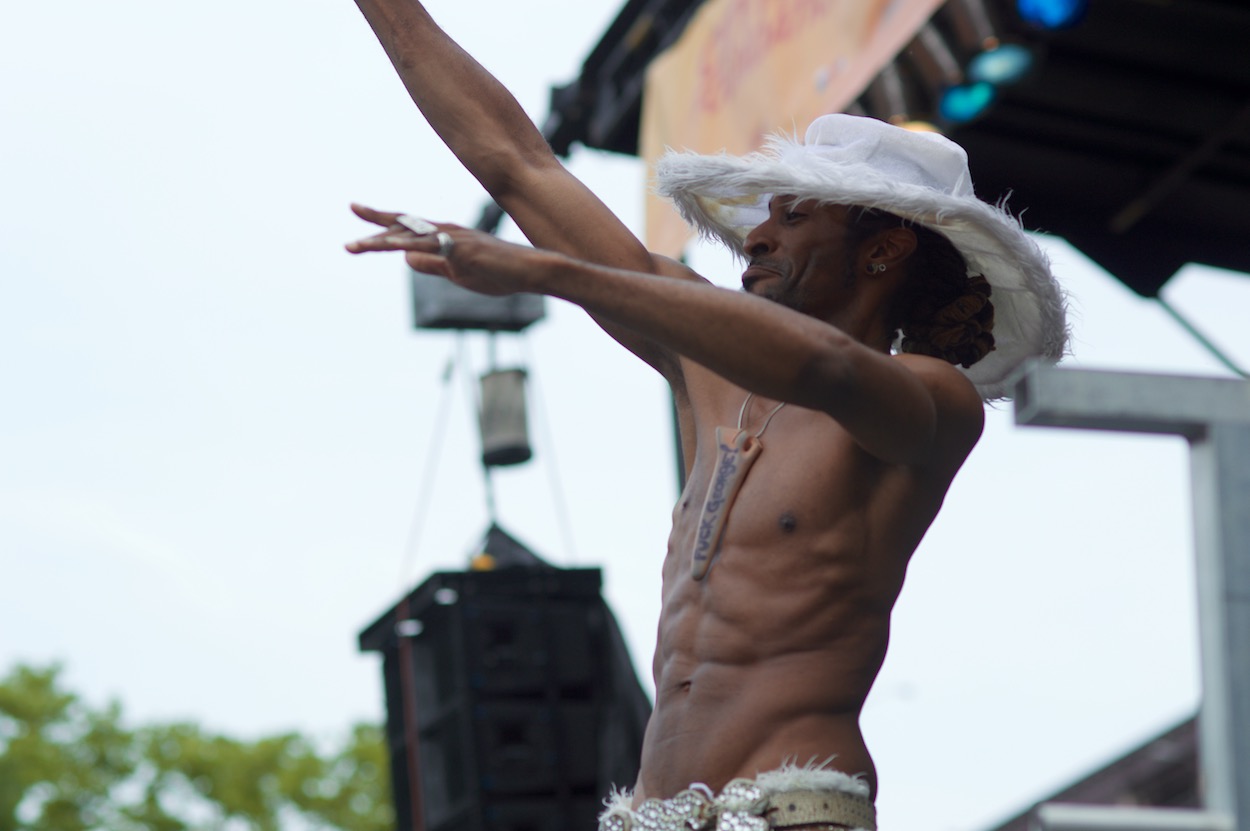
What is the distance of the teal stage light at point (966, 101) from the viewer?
19.2 feet

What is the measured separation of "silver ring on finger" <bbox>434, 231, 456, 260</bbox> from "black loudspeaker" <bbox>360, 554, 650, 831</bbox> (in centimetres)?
550

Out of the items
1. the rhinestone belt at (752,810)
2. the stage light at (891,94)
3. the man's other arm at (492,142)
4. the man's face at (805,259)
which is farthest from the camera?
the stage light at (891,94)

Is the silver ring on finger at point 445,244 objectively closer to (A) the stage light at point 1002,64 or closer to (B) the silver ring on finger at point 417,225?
(B) the silver ring on finger at point 417,225

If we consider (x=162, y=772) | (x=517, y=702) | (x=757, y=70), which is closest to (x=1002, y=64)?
(x=757, y=70)

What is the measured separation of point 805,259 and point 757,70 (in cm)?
391

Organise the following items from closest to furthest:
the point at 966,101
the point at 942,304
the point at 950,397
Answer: the point at 950,397, the point at 942,304, the point at 966,101

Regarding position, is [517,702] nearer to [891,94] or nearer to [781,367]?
[891,94]

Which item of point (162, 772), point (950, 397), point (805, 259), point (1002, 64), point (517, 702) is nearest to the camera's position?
point (950, 397)

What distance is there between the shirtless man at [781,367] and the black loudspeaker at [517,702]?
4.89 meters

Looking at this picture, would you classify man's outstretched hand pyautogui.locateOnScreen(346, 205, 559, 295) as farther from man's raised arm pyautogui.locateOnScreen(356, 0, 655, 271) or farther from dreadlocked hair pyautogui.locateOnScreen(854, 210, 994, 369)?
dreadlocked hair pyautogui.locateOnScreen(854, 210, 994, 369)

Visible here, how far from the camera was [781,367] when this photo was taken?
2.26 m

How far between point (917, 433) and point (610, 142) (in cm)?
624

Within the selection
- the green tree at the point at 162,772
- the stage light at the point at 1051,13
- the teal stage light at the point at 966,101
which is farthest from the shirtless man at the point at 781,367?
the green tree at the point at 162,772

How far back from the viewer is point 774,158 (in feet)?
8.88
